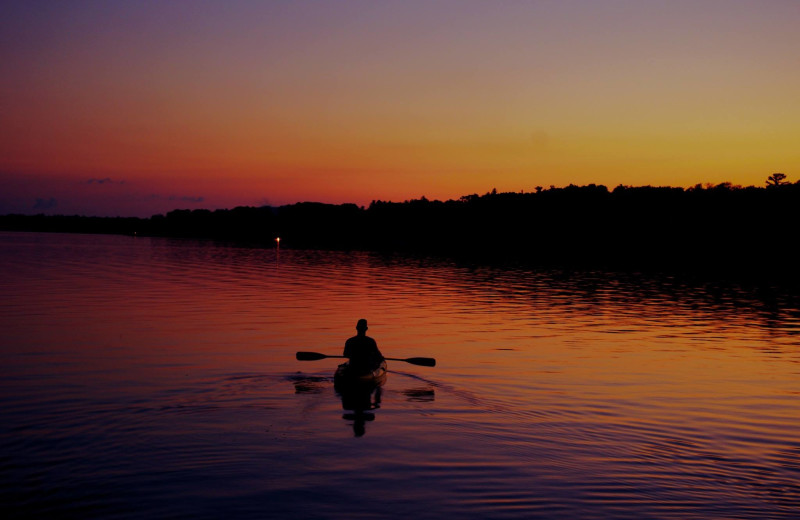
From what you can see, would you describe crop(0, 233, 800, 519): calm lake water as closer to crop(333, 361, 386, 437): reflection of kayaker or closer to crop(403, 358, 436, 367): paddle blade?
crop(333, 361, 386, 437): reflection of kayaker

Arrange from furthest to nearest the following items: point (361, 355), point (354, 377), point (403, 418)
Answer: point (361, 355), point (354, 377), point (403, 418)

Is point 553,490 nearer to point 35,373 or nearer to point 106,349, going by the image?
point 35,373

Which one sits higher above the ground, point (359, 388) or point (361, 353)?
point (361, 353)

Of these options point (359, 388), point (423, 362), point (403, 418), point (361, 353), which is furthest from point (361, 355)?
point (423, 362)

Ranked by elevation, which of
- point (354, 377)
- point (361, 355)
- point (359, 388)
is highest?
point (361, 355)

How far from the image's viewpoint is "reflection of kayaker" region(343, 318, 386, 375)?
22.9m

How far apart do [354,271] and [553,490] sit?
255 feet

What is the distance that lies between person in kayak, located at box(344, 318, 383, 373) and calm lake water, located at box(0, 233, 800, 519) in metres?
1.26

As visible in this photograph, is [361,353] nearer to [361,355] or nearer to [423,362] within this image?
[361,355]

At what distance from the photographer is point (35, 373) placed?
974 inches

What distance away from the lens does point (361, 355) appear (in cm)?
2316

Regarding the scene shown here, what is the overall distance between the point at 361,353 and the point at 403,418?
370 cm

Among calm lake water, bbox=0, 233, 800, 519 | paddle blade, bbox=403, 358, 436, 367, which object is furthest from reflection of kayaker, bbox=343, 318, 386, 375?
paddle blade, bbox=403, 358, 436, 367

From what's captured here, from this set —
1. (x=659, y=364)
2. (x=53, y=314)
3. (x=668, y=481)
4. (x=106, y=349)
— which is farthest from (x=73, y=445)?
(x=53, y=314)
